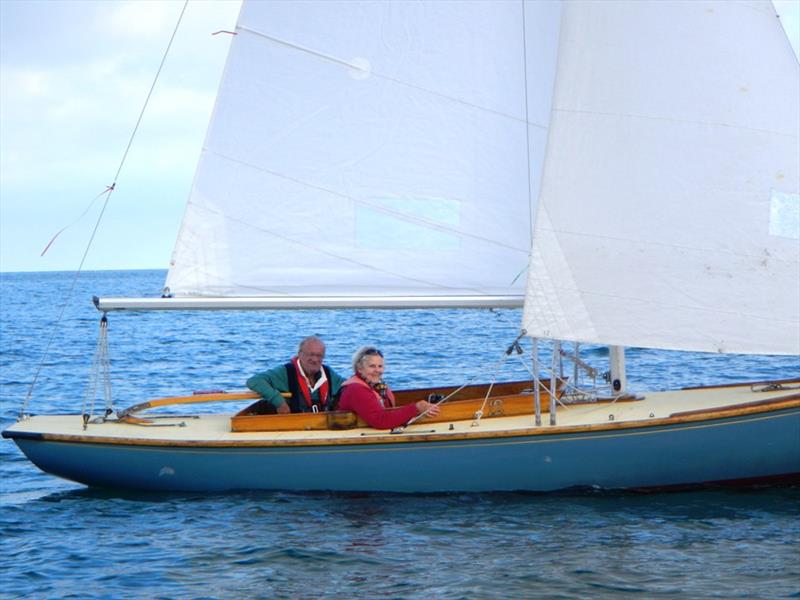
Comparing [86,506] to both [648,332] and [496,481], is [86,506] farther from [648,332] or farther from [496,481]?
[648,332]

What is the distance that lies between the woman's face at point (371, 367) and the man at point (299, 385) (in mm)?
470

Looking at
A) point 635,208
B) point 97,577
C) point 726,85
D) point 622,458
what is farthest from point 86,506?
point 726,85

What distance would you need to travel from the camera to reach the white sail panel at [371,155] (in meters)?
9.41

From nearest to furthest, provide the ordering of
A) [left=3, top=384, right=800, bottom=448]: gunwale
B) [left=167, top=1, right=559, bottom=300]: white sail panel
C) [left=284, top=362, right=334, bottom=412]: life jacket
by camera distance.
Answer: [left=3, top=384, right=800, bottom=448]: gunwale, [left=167, top=1, right=559, bottom=300]: white sail panel, [left=284, top=362, right=334, bottom=412]: life jacket

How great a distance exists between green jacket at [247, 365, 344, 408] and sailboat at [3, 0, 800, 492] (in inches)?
8.9

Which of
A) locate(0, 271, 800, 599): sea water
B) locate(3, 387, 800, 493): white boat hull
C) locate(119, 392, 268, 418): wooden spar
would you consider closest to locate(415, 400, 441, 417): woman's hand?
locate(3, 387, 800, 493): white boat hull

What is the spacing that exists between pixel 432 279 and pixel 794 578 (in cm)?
355

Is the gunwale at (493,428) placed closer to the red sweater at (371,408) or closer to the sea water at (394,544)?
the red sweater at (371,408)

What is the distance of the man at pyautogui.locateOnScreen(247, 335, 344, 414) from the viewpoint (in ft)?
31.8

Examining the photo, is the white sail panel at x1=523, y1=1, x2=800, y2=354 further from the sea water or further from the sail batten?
the sea water

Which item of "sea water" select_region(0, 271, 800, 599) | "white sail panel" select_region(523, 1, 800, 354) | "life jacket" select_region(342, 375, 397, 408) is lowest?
"sea water" select_region(0, 271, 800, 599)

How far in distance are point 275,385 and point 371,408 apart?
97 cm

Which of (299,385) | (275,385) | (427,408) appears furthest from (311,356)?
(427,408)

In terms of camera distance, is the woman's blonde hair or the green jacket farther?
the green jacket
